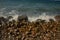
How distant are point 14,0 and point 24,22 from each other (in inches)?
215

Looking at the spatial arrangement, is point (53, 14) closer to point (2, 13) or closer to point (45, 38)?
point (2, 13)

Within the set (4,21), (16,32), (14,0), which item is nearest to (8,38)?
(16,32)

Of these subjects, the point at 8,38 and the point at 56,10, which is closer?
the point at 8,38

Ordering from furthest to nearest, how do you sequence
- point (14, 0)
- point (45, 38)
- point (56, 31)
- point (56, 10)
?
point (14, 0) → point (56, 10) → point (56, 31) → point (45, 38)

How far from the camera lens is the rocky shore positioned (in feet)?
21.5

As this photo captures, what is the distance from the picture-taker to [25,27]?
282 inches

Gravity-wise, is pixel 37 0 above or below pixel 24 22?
below

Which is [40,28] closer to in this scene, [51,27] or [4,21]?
[51,27]

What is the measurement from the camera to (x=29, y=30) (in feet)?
22.7

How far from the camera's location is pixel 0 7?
34.5ft

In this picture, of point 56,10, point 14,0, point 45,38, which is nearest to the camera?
point 45,38

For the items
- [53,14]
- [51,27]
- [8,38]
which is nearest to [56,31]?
[51,27]

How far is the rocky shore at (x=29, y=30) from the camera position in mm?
6543

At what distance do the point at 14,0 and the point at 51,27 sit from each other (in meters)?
6.00
